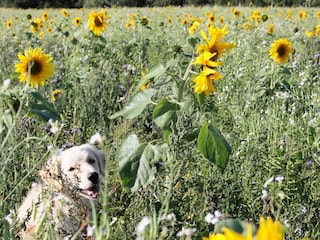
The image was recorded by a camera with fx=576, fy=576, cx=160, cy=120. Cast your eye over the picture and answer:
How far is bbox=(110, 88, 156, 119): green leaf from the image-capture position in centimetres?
262

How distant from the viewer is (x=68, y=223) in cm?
245

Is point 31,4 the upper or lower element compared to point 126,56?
lower

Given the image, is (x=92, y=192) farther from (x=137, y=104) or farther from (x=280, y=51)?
(x=280, y=51)

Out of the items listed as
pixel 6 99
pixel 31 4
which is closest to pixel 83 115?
pixel 6 99

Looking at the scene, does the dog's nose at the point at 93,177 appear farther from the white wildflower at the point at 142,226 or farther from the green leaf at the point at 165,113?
the white wildflower at the point at 142,226

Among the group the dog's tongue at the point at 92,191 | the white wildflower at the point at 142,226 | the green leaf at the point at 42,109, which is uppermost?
the white wildflower at the point at 142,226

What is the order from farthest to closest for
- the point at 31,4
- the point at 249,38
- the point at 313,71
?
the point at 31,4
the point at 249,38
the point at 313,71

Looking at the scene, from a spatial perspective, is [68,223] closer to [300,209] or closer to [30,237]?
[30,237]

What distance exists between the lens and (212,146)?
95.0 inches

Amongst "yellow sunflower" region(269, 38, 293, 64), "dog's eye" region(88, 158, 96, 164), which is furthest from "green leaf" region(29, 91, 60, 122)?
"yellow sunflower" region(269, 38, 293, 64)

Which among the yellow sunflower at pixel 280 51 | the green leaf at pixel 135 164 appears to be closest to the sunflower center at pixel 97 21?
the yellow sunflower at pixel 280 51

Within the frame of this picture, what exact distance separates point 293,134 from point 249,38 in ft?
13.7

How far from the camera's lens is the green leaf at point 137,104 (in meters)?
2.62

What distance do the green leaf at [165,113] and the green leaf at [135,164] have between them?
126 mm
